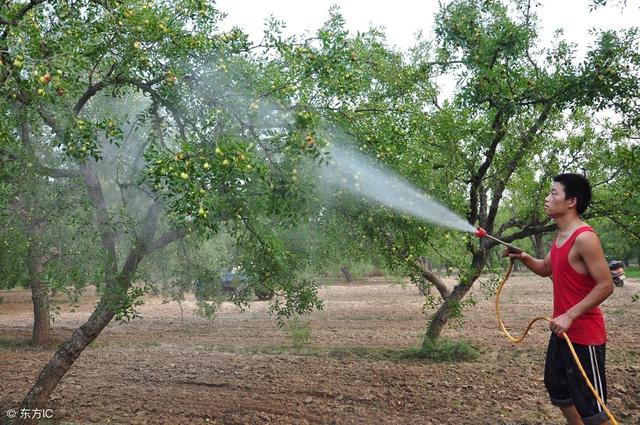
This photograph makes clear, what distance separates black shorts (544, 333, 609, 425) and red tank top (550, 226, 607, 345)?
0.22 ft

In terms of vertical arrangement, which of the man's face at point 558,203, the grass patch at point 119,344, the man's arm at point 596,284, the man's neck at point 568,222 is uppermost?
the man's face at point 558,203

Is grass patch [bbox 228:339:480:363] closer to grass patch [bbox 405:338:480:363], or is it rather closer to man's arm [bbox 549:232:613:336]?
grass patch [bbox 405:338:480:363]

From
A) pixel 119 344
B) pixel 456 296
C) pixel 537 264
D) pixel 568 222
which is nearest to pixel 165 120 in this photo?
pixel 537 264

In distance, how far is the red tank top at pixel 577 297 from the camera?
364cm

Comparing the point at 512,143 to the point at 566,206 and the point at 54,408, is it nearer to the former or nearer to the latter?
the point at 566,206

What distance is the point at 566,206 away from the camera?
3.87 m

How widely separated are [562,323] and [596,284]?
0.35 metres

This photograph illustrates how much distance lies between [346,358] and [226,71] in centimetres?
688

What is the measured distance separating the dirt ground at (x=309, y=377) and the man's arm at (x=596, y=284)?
3.22 meters

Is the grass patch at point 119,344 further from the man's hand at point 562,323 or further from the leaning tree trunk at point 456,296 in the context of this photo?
the man's hand at point 562,323

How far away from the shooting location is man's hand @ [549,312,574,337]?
353cm

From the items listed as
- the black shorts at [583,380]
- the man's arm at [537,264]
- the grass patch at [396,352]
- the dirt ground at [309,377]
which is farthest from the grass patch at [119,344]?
the black shorts at [583,380]

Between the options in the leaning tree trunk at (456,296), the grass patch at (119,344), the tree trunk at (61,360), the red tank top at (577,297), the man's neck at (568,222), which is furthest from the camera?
the grass patch at (119,344)

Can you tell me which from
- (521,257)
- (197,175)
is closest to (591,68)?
(521,257)
